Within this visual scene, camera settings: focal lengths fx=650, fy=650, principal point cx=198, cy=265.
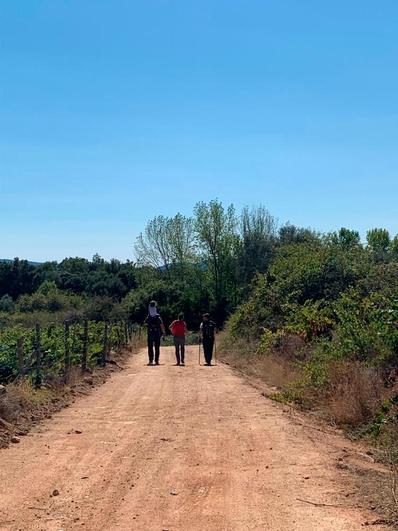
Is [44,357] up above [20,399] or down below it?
above

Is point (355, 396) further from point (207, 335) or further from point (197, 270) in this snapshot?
point (197, 270)

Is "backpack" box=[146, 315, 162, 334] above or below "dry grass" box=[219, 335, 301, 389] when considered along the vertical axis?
above

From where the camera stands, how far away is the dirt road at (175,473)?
6.09m

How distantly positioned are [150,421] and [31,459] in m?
3.06

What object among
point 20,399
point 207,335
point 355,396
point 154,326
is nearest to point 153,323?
point 154,326

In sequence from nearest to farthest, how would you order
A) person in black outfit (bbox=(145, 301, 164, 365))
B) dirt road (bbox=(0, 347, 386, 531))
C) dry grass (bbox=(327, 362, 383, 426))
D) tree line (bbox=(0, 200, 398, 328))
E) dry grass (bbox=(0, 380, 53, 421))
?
dirt road (bbox=(0, 347, 386, 531)), dry grass (bbox=(0, 380, 53, 421)), dry grass (bbox=(327, 362, 383, 426)), person in black outfit (bbox=(145, 301, 164, 365)), tree line (bbox=(0, 200, 398, 328))

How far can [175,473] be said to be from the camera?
7648 mm

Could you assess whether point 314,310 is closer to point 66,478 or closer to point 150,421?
point 150,421

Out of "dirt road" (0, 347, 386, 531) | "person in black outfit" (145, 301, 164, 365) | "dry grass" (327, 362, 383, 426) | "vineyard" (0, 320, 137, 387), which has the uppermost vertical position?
"person in black outfit" (145, 301, 164, 365)

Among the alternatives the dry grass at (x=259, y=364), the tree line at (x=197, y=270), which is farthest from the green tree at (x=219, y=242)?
the dry grass at (x=259, y=364)

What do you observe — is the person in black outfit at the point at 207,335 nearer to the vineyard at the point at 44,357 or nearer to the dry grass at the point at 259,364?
the dry grass at the point at 259,364

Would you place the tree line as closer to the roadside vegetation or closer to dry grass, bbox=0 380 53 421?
the roadside vegetation

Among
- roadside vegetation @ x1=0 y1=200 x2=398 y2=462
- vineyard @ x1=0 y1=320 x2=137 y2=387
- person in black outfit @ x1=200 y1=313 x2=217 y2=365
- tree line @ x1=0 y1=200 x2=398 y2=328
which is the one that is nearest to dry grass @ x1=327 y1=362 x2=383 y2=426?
roadside vegetation @ x1=0 y1=200 x2=398 y2=462

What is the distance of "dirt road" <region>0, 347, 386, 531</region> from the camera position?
609 centimetres
